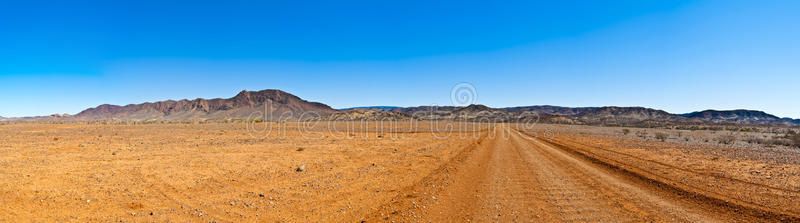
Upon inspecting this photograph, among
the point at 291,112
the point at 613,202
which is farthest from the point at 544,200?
the point at 291,112

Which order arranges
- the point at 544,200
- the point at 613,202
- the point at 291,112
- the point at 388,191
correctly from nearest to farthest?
the point at 613,202 < the point at 544,200 < the point at 388,191 < the point at 291,112

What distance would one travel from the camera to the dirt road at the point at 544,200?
15.5ft

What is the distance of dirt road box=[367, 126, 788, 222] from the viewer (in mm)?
4734

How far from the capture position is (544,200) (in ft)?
18.3

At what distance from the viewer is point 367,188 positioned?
6777 millimetres

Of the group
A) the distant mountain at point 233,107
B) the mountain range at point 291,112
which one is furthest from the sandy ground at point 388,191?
the distant mountain at point 233,107

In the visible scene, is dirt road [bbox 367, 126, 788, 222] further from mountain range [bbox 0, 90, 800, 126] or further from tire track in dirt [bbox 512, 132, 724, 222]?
mountain range [bbox 0, 90, 800, 126]

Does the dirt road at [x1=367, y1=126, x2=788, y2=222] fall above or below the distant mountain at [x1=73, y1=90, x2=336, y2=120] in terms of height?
below

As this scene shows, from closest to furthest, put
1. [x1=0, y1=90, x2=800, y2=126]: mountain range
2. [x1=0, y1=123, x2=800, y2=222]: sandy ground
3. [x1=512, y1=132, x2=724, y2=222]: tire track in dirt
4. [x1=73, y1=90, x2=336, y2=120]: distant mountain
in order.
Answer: [x1=512, y1=132, x2=724, y2=222]: tire track in dirt
[x1=0, y1=123, x2=800, y2=222]: sandy ground
[x1=0, y1=90, x2=800, y2=126]: mountain range
[x1=73, y1=90, x2=336, y2=120]: distant mountain

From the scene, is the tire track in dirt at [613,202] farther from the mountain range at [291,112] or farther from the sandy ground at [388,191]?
the mountain range at [291,112]

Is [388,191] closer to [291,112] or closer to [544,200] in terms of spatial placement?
[544,200]

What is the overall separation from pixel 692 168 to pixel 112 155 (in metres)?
18.5

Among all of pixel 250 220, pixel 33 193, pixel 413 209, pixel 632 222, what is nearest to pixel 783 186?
pixel 632 222

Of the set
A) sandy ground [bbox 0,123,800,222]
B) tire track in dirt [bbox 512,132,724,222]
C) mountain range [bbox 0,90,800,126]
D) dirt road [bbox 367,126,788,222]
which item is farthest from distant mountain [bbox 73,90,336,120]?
tire track in dirt [bbox 512,132,724,222]
